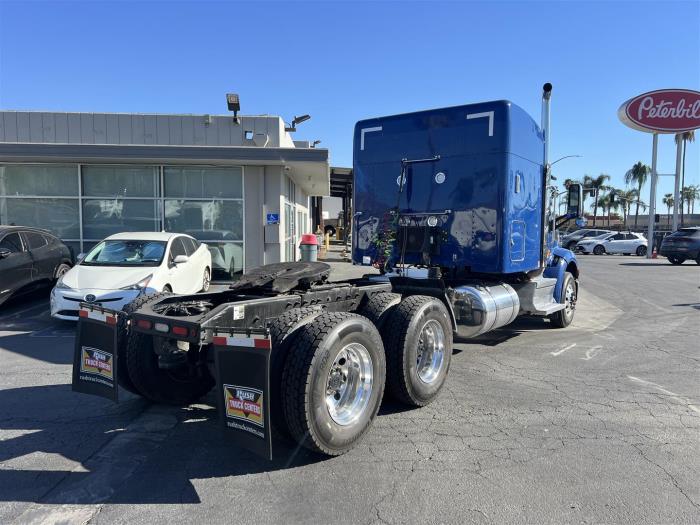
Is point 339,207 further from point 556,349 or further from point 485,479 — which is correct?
point 485,479

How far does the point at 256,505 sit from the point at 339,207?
3746 centimetres

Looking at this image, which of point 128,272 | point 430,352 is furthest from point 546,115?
point 128,272

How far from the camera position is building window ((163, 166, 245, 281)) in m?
13.3

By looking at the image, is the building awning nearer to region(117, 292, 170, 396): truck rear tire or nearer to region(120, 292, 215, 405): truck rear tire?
region(120, 292, 215, 405): truck rear tire

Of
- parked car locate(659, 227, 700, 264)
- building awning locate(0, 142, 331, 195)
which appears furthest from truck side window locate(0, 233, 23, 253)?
parked car locate(659, 227, 700, 264)

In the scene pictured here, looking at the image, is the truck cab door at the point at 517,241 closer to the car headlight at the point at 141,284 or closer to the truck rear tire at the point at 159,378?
the truck rear tire at the point at 159,378

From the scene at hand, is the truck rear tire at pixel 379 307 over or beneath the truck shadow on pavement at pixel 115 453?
over

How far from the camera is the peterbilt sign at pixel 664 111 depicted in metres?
26.7

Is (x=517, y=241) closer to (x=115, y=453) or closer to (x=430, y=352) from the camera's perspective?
(x=430, y=352)

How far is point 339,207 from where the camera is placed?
40.1 metres

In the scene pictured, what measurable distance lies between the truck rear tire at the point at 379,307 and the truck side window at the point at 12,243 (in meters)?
7.92

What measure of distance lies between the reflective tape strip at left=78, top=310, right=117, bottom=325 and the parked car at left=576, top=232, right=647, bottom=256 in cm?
3363

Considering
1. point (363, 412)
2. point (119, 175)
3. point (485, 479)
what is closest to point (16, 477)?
point (363, 412)

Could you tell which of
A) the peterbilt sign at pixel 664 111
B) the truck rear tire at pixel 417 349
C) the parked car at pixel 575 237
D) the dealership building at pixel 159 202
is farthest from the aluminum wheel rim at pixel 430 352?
the parked car at pixel 575 237
